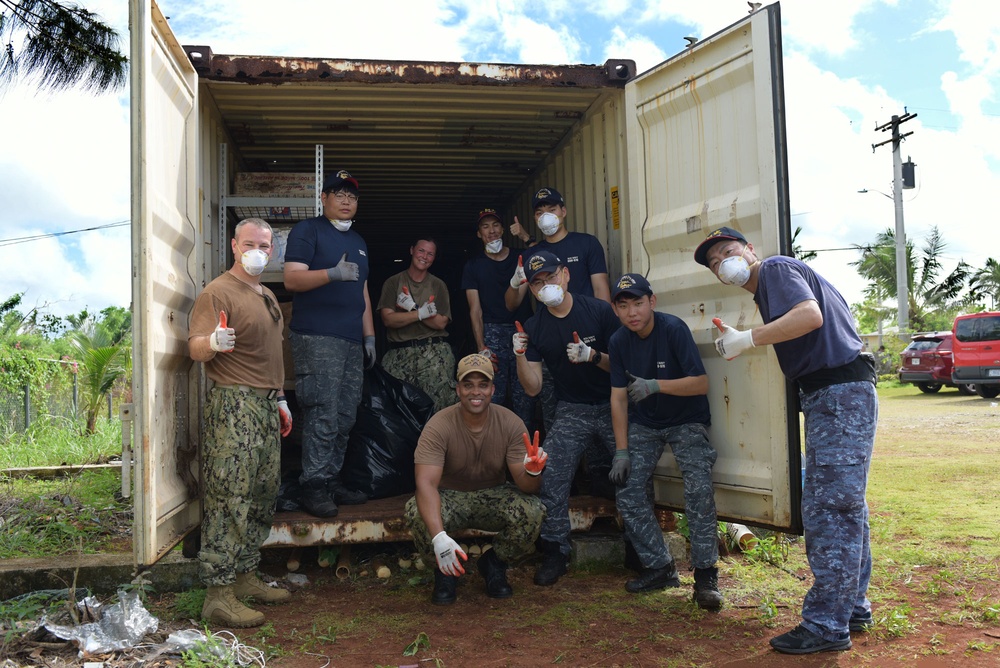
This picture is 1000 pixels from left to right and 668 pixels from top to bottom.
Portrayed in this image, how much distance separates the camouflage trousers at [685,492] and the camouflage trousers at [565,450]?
0.28 metres

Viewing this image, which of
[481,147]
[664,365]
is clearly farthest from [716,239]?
[481,147]

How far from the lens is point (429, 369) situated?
5.31 metres

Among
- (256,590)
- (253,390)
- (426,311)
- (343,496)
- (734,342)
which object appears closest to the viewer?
(734,342)

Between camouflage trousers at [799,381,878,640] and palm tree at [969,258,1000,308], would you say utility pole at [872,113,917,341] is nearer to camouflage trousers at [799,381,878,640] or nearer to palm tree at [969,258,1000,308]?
palm tree at [969,258,1000,308]

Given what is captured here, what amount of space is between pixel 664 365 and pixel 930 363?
15632 millimetres

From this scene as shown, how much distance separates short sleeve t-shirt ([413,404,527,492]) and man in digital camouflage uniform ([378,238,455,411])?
1303 millimetres

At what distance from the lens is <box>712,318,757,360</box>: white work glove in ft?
10.6

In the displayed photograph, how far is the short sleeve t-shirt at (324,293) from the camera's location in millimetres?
4285

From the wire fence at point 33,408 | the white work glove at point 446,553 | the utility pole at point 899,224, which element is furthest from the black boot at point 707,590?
the utility pole at point 899,224

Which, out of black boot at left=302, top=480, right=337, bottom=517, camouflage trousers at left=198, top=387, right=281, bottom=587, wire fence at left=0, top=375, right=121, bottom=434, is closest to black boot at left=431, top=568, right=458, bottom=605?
black boot at left=302, top=480, right=337, bottom=517

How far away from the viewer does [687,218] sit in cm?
398

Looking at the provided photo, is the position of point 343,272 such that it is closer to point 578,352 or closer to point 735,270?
point 578,352

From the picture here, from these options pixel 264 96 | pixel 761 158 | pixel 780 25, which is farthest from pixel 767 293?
pixel 264 96

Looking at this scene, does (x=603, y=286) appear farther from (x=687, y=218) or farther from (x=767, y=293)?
(x=767, y=293)
